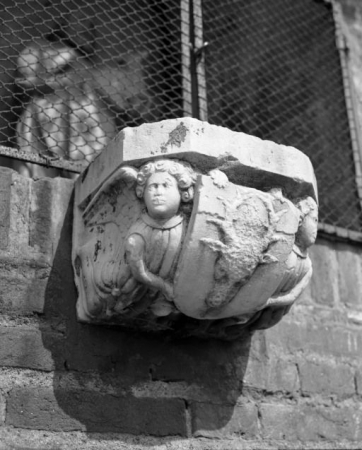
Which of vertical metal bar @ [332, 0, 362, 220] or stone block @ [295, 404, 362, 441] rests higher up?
vertical metal bar @ [332, 0, 362, 220]

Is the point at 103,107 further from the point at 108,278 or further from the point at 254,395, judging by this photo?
the point at 254,395

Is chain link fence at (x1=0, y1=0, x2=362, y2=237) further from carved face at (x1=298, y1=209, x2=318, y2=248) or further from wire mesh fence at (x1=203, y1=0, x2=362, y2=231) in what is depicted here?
carved face at (x1=298, y1=209, x2=318, y2=248)

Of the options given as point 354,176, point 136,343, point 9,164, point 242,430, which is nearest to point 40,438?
point 136,343

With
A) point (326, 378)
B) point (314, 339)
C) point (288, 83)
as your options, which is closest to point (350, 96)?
point (288, 83)

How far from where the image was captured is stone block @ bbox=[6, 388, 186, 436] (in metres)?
2.29

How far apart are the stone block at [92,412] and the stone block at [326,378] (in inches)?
19.9

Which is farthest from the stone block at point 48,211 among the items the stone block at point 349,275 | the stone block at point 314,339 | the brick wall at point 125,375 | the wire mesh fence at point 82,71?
the stone block at point 349,275

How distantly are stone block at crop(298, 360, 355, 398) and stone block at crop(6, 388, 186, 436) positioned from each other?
0.51 m

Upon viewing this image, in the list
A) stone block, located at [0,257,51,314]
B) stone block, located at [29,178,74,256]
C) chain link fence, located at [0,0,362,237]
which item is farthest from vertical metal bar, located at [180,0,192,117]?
stone block, located at [0,257,51,314]

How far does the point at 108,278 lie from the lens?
2326 millimetres

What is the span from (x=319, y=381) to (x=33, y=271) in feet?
3.40

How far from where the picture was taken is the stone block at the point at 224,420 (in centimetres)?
254

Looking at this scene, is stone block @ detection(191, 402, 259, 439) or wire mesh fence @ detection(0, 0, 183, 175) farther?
wire mesh fence @ detection(0, 0, 183, 175)

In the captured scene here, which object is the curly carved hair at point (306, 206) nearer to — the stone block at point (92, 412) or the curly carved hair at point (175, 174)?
the curly carved hair at point (175, 174)
